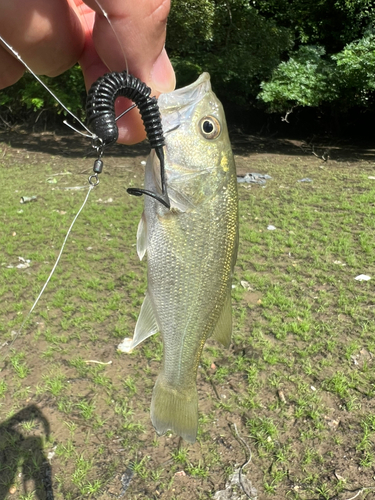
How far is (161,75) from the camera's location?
176cm

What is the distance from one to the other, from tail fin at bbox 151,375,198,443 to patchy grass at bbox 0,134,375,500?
1112mm

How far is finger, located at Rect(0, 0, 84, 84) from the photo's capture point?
5.42ft

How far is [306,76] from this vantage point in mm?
10188

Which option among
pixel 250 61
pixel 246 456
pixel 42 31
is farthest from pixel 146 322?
pixel 250 61

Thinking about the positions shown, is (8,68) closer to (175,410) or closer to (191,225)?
(191,225)

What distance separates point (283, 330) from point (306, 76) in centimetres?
833

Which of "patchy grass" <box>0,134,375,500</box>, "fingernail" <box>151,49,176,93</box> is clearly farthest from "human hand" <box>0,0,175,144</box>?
"patchy grass" <box>0,134,375,500</box>

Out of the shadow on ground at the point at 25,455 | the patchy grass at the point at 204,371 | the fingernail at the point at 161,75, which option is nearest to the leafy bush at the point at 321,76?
the patchy grass at the point at 204,371

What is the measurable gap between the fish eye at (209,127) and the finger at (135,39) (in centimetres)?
29

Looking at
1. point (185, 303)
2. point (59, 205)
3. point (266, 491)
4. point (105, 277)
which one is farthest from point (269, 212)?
point (185, 303)

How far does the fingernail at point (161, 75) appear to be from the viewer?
5.68ft

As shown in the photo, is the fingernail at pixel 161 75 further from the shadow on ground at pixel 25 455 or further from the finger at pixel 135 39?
the shadow on ground at pixel 25 455

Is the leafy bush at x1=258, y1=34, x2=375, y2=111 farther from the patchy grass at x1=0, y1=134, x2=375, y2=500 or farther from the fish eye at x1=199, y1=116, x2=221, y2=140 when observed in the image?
the fish eye at x1=199, y1=116, x2=221, y2=140

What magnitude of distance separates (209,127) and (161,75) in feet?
1.23
